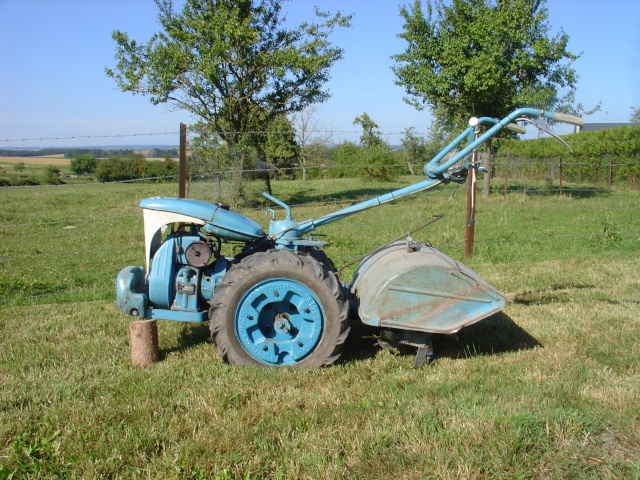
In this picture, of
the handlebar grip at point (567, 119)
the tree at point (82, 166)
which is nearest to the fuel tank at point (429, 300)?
the handlebar grip at point (567, 119)

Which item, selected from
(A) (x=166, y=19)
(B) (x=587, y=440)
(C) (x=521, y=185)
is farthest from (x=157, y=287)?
(C) (x=521, y=185)

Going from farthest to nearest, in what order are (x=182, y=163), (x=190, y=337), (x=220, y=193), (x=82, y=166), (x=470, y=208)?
(x=82, y=166) → (x=220, y=193) → (x=470, y=208) → (x=182, y=163) → (x=190, y=337)

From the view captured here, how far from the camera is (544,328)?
576 centimetres

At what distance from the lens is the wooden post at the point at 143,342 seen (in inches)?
194

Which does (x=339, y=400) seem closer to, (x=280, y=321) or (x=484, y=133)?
(x=280, y=321)

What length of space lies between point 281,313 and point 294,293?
0.65ft

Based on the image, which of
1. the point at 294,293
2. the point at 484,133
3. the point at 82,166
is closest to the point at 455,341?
the point at 294,293

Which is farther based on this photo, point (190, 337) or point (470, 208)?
point (470, 208)

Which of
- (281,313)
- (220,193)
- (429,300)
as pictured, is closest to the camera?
(429,300)

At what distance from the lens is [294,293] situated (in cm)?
471

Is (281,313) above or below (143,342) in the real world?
above

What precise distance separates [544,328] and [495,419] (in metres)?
2.27

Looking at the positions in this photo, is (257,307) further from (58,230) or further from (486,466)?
(58,230)

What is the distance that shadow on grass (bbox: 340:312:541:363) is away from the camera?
17.1 feet
